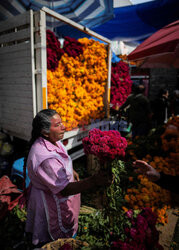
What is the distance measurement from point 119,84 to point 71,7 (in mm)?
2649

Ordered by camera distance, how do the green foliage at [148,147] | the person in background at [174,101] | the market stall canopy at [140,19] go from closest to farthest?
the green foliage at [148,147] < the market stall canopy at [140,19] < the person in background at [174,101]

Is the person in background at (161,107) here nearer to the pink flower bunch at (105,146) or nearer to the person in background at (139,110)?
the person in background at (139,110)

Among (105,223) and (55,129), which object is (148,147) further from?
(55,129)

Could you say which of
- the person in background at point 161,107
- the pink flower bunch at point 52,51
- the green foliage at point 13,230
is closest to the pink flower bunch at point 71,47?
the pink flower bunch at point 52,51

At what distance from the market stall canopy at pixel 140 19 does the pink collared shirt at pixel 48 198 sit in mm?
6122

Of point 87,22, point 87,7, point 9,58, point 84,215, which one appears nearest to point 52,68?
point 9,58

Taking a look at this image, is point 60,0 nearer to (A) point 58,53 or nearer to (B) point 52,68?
(A) point 58,53

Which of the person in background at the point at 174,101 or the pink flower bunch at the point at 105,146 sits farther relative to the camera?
the person in background at the point at 174,101

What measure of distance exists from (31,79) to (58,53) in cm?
77

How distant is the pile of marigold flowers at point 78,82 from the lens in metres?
2.94

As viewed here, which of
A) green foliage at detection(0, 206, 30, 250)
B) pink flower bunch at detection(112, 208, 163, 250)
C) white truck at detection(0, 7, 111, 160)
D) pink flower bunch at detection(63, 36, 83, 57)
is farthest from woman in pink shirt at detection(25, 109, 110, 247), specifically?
pink flower bunch at detection(63, 36, 83, 57)

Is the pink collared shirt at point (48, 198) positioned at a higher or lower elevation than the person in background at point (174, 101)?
lower

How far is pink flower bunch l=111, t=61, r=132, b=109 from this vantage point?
465 centimetres

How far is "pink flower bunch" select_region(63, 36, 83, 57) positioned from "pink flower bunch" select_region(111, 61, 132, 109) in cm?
154
